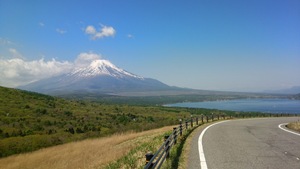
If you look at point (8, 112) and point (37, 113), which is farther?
point (37, 113)

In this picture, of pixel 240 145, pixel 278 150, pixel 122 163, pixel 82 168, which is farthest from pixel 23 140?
pixel 278 150

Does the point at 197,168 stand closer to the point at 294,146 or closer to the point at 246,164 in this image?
the point at 246,164

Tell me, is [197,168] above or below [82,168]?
above

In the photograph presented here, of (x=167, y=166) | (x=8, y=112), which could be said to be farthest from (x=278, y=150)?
(x=8, y=112)

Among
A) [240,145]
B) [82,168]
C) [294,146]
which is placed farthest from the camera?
[82,168]

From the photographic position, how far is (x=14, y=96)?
72.4 meters

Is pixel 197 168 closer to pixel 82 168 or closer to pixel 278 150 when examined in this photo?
pixel 278 150

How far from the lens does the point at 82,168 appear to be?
15.2 m

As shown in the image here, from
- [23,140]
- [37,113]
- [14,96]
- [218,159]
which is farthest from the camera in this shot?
[14,96]

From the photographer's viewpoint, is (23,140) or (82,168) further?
(23,140)

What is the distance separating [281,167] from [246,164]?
3.47 feet

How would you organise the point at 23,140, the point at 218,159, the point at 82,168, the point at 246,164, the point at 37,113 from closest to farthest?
the point at 246,164 → the point at 218,159 → the point at 82,168 → the point at 23,140 → the point at 37,113

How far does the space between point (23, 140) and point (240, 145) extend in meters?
24.0

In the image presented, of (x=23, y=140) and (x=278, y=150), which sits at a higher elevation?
(x=278, y=150)
